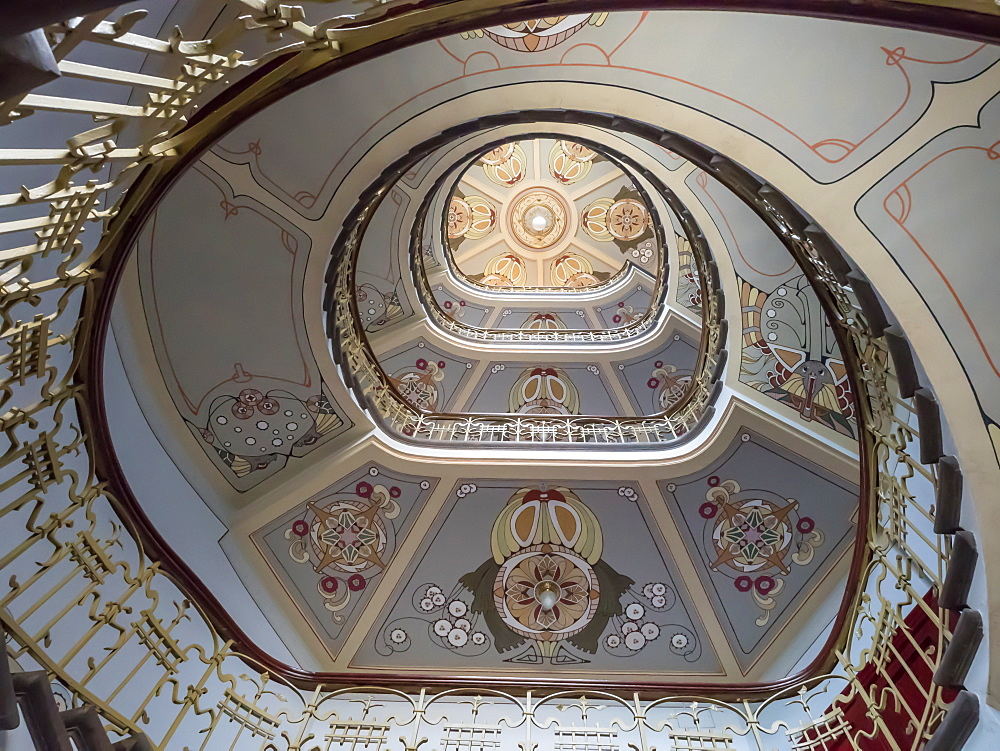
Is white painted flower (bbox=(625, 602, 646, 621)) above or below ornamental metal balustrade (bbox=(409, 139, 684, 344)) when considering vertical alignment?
below

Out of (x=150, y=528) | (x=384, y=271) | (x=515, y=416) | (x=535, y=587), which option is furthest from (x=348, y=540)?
(x=384, y=271)

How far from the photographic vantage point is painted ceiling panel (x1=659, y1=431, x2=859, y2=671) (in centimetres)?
602

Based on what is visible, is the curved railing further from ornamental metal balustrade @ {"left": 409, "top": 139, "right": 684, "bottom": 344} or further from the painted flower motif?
ornamental metal balustrade @ {"left": 409, "top": 139, "right": 684, "bottom": 344}

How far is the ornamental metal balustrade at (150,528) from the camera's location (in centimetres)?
206

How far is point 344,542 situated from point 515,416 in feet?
8.23

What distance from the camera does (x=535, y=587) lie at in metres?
6.44

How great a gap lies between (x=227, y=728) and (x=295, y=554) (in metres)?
1.77

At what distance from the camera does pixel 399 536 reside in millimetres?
6332

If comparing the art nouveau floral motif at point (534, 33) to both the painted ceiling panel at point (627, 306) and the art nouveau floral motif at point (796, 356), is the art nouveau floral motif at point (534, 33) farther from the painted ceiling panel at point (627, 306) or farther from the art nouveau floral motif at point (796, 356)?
the painted ceiling panel at point (627, 306)

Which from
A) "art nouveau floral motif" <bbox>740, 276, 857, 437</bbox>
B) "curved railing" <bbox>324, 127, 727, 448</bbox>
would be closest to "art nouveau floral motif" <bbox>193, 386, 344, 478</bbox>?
"curved railing" <bbox>324, 127, 727, 448</bbox>

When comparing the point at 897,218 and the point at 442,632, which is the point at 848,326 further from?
the point at 442,632

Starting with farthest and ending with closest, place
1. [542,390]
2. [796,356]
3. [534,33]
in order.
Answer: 1. [542,390]
2. [796,356]
3. [534,33]

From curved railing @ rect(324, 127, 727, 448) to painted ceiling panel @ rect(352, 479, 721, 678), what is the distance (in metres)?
0.71

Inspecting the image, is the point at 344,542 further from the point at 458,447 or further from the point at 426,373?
the point at 426,373
